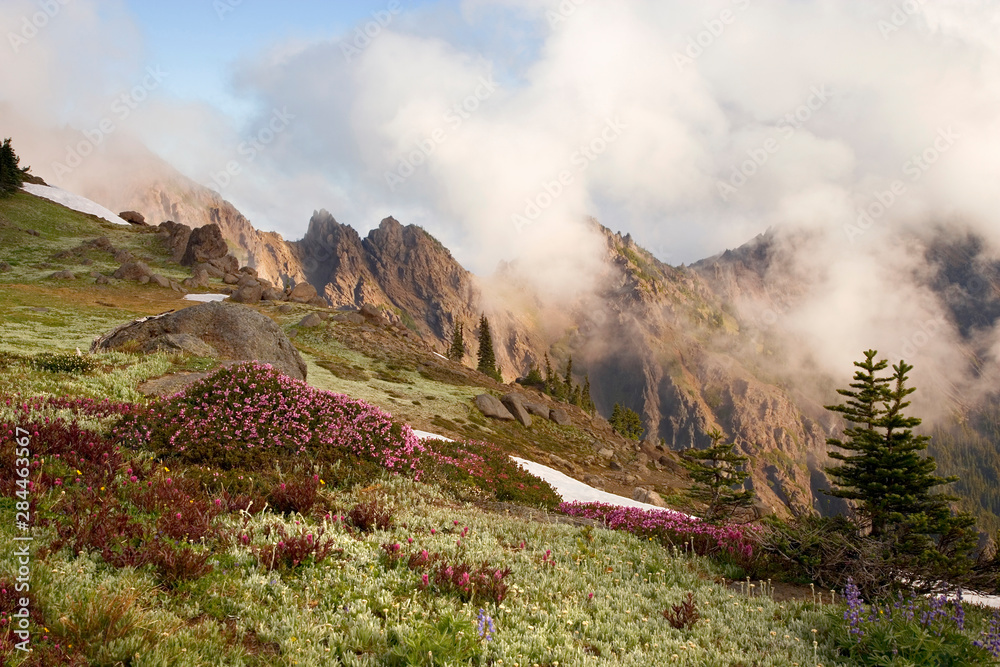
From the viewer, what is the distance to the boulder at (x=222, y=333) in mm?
24797

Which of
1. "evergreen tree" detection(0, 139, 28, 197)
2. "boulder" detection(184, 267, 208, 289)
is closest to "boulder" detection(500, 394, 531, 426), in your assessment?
"boulder" detection(184, 267, 208, 289)

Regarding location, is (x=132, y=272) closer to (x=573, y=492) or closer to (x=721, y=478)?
(x=573, y=492)

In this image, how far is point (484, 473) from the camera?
1489cm

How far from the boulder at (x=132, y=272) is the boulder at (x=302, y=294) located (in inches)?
759

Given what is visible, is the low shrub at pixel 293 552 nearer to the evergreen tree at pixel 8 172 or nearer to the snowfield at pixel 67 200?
the evergreen tree at pixel 8 172

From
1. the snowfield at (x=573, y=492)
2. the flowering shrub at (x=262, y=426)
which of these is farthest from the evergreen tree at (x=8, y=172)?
→ the flowering shrub at (x=262, y=426)

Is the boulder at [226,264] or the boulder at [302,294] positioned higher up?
the boulder at [226,264]

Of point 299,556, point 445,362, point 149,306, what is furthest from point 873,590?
point 149,306

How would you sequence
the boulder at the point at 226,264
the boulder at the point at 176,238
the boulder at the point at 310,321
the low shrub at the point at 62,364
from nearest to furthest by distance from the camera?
the low shrub at the point at 62,364 < the boulder at the point at 310,321 < the boulder at the point at 226,264 < the boulder at the point at 176,238

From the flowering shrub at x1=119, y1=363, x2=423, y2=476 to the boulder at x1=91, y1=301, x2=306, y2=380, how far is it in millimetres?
12632

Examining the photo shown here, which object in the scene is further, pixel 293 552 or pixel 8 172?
pixel 8 172

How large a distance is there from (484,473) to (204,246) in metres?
91.3

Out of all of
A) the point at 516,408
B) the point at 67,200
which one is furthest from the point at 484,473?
the point at 67,200

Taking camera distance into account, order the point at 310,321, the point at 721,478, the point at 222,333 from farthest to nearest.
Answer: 1. the point at 310,321
2. the point at 721,478
3. the point at 222,333
